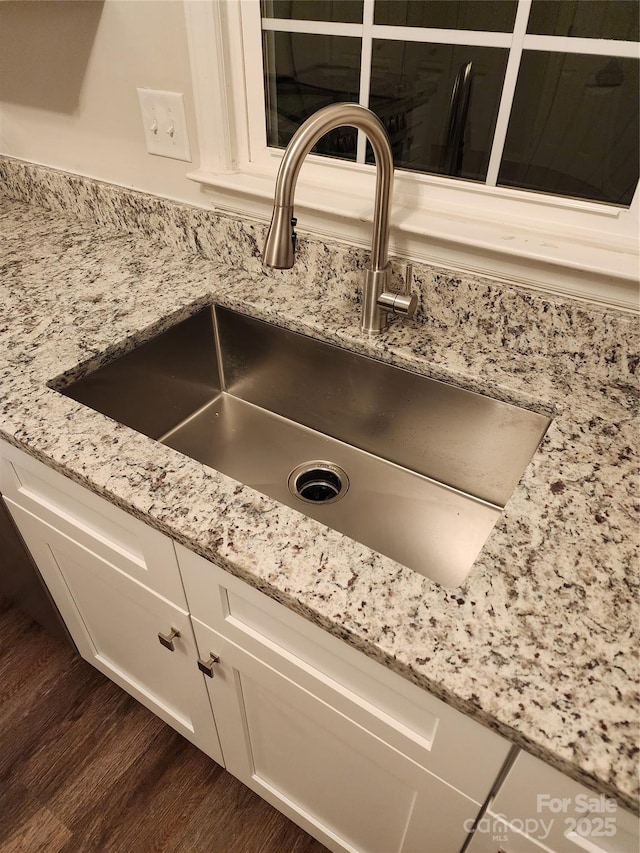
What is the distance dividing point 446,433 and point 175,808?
974 mm

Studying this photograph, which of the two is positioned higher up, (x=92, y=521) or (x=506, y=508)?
(x=506, y=508)

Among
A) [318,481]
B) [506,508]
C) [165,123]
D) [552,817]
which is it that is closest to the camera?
[552,817]

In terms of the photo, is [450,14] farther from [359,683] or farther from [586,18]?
[359,683]

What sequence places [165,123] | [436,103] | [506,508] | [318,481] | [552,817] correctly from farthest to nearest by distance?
[165,123]
[318,481]
[436,103]
[506,508]
[552,817]

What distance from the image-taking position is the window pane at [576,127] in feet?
2.54

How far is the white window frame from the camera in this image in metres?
0.82

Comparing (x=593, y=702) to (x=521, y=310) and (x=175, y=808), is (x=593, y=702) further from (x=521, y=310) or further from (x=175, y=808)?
(x=175, y=808)

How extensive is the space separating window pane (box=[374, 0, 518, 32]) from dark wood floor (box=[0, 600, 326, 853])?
1.47 metres

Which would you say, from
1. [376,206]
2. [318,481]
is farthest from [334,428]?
[376,206]

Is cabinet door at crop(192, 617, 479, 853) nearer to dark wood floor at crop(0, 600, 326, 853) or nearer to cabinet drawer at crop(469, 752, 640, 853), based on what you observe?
cabinet drawer at crop(469, 752, 640, 853)

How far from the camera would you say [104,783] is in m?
1.22

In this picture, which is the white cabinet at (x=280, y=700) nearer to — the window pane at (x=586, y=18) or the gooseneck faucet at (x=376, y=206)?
the gooseneck faucet at (x=376, y=206)

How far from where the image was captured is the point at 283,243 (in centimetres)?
70

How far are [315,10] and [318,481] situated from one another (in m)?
0.78
